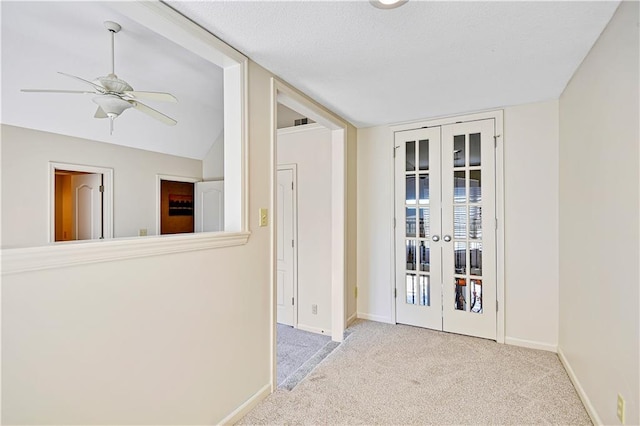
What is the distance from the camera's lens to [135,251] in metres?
1.40

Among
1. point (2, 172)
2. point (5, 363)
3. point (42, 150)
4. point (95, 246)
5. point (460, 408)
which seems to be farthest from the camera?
point (42, 150)

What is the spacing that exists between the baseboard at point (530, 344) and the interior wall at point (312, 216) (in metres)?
1.77

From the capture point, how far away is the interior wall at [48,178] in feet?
9.67

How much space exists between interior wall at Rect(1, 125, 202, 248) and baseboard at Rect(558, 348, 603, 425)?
390cm

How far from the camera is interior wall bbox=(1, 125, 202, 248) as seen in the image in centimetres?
295

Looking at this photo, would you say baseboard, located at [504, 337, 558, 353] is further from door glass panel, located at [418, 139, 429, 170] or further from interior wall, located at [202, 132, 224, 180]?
interior wall, located at [202, 132, 224, 180]

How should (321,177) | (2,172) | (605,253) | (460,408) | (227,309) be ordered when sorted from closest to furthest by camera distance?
(605,253)
(227,309)
(460,408)
(2,172)
(321,177)

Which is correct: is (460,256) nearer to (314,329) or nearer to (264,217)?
(314,329)

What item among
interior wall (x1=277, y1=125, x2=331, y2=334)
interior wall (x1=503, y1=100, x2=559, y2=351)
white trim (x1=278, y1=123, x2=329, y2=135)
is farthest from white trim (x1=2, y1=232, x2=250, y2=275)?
interior wall (x1=503, y1=100, x2=559, y2=351)

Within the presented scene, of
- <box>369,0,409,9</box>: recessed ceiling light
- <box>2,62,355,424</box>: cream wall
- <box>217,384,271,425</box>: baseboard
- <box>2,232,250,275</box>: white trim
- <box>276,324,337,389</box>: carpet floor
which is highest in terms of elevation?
<box>369,0,409,9</box>: recessed ceiling light

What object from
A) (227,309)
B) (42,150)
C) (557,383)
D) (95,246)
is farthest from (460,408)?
(42,150)

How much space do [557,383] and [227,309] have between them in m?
2.41

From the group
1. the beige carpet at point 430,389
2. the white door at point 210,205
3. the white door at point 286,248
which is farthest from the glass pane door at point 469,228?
the white door at point 210,205

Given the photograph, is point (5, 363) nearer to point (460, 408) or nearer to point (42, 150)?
point (460, 408)
